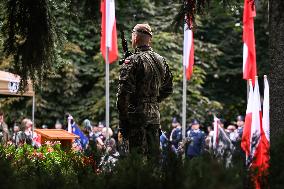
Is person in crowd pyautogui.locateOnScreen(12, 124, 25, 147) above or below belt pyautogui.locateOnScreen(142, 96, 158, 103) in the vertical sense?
below

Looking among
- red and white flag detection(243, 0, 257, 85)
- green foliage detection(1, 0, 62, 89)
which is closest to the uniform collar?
green foliage detection(1, 0, 62, 89)

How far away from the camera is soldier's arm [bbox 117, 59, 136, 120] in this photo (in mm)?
7133

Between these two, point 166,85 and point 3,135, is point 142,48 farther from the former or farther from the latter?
point 3,135

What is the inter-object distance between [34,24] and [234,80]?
3212 cm

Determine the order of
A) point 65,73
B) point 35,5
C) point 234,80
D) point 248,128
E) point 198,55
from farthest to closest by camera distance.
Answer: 1. point 234,80
2. point 198,55
3. point 65,73
4. point 248,128
5. point 35,5

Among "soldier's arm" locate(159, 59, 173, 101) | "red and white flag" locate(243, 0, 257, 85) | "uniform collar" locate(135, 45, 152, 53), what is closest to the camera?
"uniform collar" locate(135, 45, 152, 53)

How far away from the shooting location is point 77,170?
4562mm

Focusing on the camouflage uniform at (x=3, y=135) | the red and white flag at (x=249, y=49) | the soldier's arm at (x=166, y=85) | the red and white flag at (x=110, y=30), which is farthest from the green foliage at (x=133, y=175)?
the red and white flag at (x=110, y=30)

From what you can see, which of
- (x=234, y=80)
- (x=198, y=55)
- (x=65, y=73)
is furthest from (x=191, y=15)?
(x=234, y=80)

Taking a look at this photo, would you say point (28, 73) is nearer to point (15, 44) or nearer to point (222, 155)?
point (15, 44)

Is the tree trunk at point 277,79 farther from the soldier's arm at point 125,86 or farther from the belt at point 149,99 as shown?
the soldier's arm at point 125,86

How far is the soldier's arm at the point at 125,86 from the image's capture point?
7.13 metres

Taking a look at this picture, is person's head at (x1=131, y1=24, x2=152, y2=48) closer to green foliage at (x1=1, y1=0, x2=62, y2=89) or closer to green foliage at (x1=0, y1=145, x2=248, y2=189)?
green foliage at (x1=1, y1=0, x2=62, y2=89)

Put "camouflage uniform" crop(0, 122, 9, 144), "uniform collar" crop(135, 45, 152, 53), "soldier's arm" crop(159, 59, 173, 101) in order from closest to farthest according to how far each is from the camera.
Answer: "camouflage uniform" crop(0, 122, 9, 144) < "uniform collar" crop(135, 45, 152, 53) < "soldier's arm" crop(159, 59, 173, 101)
